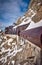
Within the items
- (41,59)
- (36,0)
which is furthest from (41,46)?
(36,0)

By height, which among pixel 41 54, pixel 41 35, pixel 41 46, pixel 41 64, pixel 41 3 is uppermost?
pixel 41 3

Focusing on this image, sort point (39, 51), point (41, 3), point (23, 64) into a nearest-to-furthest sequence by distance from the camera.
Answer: point (39, 51), point (23, 64), point (41, 3)

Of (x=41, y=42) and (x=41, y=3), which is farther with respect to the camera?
(x=41, y=3)

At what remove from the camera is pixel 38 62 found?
19.4 feet

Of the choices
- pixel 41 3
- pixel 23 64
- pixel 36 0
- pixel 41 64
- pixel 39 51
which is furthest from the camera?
pixel 36 0

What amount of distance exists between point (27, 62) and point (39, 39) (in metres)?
1.27

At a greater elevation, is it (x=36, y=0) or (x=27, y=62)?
(x=36, y=0)

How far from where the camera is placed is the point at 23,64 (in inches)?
255

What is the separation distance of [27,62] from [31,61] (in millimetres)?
206

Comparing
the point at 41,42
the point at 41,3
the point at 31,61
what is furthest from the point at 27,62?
the point at 41,3

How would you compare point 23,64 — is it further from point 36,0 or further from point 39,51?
point 36,0

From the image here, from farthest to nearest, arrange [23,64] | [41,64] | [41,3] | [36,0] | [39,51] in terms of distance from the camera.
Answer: [36,0] → [41,3] → [23,64] → [39,51] → [41,64]

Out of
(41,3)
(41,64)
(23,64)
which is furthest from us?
(41,3)

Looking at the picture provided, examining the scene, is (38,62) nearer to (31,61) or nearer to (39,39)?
(31,61)
